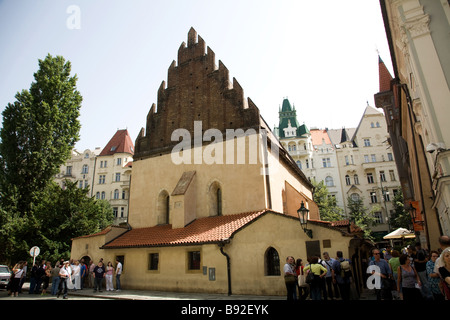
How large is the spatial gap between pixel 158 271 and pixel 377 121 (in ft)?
163

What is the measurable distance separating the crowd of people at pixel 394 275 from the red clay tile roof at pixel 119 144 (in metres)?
44.8

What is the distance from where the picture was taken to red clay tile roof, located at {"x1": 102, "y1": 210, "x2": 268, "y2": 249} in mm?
14320

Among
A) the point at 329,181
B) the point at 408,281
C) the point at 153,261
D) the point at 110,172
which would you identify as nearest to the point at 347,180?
the point at 329,181

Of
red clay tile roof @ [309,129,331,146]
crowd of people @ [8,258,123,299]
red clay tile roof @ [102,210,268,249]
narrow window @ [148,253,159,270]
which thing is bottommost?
crowd of people @ [8,258,123,299]

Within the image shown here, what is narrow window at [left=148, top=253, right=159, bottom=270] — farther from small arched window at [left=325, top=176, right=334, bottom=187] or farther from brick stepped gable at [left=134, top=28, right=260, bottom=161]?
small arched window at [left=325, top=176, right=334, bottom=187]

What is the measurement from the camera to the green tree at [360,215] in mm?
42916

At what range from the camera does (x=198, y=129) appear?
19.2 meters

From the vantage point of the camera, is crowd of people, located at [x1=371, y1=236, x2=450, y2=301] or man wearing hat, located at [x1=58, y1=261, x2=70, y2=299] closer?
crowd of people, located at [x1=371, y1=236, x2=450, y2=301]

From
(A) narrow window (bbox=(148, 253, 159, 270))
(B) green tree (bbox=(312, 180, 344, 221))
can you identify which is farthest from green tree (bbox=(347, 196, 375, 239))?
(A) narrow window (bbox=(148, 253, 159, 270))

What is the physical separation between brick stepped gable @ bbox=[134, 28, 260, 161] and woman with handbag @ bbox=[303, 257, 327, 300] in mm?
9920

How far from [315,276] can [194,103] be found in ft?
47.2

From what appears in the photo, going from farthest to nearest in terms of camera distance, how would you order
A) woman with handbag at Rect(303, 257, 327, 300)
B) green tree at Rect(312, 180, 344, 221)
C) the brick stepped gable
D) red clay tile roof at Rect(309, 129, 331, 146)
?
1. red clay tile roof at Rect(309, 129, 331, 146)
2. green tree at Rect(312, 180, 344, 221)
3. the brick stepped gable
4. woman with handbag at Rect(303, 257, 327, 300)

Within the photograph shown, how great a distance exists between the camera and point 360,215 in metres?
43.8
